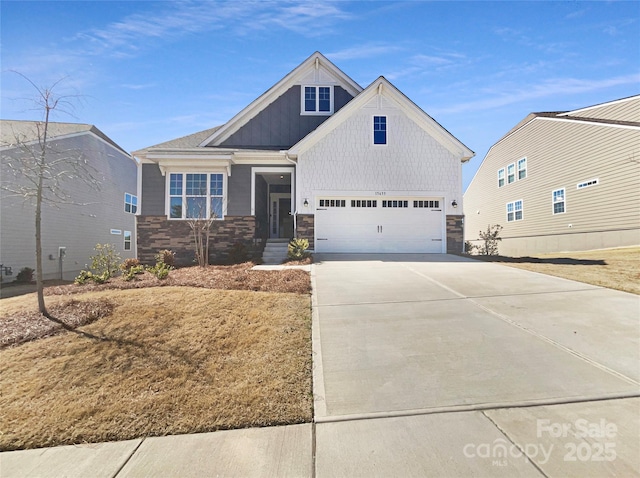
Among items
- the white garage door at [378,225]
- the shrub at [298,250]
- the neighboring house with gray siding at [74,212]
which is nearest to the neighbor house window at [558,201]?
the white garage door at [378,225]

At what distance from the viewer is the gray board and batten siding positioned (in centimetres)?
1478

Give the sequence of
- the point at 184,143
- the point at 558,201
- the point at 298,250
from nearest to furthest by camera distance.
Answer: the point at 298,250, the point at 184,143, the point at 558,201

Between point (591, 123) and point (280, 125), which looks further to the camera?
point (591, 123)

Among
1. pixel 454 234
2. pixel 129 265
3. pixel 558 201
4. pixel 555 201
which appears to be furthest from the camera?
pixel 555 201

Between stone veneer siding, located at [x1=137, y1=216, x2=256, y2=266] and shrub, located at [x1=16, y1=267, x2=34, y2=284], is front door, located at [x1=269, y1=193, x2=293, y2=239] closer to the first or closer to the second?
stone veneer siding, located at [x1=137, y1=216, x2=256, y2=266]

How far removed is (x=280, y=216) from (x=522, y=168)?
17524 millimetres

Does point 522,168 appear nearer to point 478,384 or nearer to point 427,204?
point 427,204

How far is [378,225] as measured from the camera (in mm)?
13180

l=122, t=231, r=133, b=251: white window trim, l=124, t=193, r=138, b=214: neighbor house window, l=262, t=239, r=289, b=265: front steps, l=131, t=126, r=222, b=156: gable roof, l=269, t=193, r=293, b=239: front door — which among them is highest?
l=131, t=126, r=222, b=156: gable roof

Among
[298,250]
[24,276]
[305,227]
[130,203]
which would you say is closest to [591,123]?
[305,227]

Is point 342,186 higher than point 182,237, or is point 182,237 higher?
point 342,186

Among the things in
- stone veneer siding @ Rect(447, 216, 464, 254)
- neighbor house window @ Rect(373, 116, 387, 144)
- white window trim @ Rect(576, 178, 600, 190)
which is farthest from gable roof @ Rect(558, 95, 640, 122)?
neighbor house window @ Rect(373, 116, 387, 144)

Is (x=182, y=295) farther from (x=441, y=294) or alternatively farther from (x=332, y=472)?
(x=441, y=294)

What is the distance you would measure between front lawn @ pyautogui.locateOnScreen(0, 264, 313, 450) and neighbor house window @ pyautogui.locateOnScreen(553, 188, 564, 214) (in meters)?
19.8
